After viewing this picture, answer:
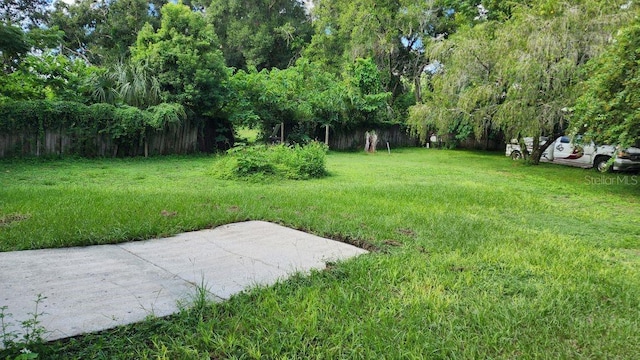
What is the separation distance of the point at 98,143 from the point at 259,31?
16371mm

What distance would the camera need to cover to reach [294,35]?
87.4 ft

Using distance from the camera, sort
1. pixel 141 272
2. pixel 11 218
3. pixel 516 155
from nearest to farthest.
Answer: pixel 141 272
pixel 11 218
pixel 516 155

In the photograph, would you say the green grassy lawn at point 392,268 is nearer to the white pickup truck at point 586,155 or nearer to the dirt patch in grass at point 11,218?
the dirt patch in grass at point 11,218

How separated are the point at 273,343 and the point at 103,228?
2730 mm

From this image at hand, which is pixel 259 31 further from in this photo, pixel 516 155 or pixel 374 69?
pixel 516 155

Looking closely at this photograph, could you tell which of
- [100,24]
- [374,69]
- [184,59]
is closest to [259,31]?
[100,24]

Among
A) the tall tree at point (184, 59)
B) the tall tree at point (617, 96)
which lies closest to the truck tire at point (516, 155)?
the tall tree at point (617, 96)

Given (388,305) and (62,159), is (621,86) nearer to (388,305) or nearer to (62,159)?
(388,305)

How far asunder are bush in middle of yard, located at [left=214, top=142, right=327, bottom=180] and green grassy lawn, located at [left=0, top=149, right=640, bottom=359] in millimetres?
1154

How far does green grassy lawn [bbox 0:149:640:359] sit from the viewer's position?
2.10m

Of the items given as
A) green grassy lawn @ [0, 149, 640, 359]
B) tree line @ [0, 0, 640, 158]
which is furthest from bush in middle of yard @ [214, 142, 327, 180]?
tree line @ [0, 0, 640, 158]

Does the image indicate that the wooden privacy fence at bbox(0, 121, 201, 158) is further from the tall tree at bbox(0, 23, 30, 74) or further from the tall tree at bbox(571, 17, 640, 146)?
the tall tree at bbox(571, 17, 640, 146)

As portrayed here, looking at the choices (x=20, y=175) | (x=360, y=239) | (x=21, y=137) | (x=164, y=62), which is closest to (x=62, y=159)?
(x=21, y=137)

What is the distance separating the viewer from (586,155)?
13.3 meters
